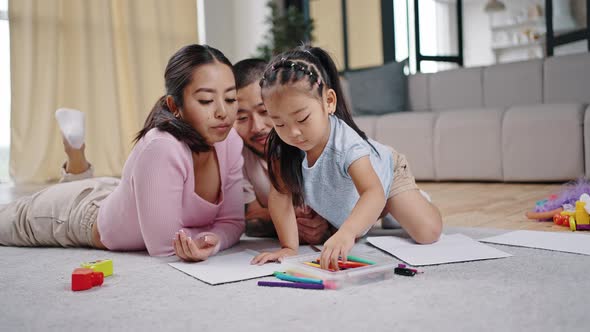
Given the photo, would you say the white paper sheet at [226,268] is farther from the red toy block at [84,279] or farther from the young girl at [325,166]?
the red toy block at [84,279]

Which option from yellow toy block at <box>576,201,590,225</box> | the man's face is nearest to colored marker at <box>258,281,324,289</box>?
the man's face

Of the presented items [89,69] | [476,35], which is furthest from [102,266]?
[476,35]

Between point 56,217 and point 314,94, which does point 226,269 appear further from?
point 56,217

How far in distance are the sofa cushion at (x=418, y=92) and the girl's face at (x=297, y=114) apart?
286cm

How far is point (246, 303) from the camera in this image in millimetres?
979

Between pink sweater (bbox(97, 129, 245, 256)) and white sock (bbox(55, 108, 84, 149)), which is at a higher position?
white sock (bbox(55, 108, 84, 149))

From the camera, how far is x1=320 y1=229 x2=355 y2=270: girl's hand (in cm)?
108

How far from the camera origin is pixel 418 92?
4016mm

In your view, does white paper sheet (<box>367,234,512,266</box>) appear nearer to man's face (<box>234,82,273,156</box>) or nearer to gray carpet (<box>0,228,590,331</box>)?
gray carpet (<box>0,228,590,331</box>)

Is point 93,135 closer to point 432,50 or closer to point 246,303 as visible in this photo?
point 432,50

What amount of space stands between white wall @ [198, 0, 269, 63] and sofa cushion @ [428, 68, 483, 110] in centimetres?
209

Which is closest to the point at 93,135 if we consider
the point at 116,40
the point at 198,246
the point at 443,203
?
the point at 116,40

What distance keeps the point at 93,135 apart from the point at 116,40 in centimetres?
83

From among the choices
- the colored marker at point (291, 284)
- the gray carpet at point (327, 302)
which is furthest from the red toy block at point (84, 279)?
the colored marker at point (291, 284)
